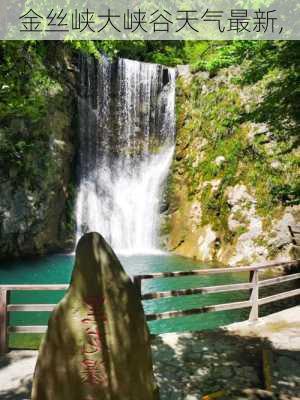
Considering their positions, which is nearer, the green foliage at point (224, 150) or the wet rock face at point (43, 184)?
the green foliage at point (224, 150)

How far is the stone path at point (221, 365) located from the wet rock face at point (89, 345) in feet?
5.45

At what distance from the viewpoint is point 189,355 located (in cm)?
608

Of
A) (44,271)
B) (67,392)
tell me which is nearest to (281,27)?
(67,392)

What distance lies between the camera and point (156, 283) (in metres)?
15.2

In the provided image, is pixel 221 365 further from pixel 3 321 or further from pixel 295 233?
pixel 295 233

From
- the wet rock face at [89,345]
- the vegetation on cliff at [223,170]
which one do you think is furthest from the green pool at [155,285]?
the wet rock face at [89,345]

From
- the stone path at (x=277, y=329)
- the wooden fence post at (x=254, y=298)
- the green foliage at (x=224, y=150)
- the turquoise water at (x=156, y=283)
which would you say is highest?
the green foliage at (x=224, y=150)

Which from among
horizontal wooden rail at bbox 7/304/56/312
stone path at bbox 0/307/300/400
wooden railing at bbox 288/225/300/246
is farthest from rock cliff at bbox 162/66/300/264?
horizontal wooden rail at bbox 7/304/56/312

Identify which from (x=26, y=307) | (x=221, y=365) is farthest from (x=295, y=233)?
(x=26, y=307)

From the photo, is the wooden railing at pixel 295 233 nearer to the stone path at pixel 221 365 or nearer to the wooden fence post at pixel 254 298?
the wooden fence post at pixel 254 298

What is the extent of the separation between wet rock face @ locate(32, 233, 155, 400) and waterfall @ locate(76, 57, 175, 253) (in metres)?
19.7

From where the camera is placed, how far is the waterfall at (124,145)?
23688 mm

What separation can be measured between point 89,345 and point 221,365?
3006mm

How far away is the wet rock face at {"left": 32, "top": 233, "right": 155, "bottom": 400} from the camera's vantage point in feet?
11.3
